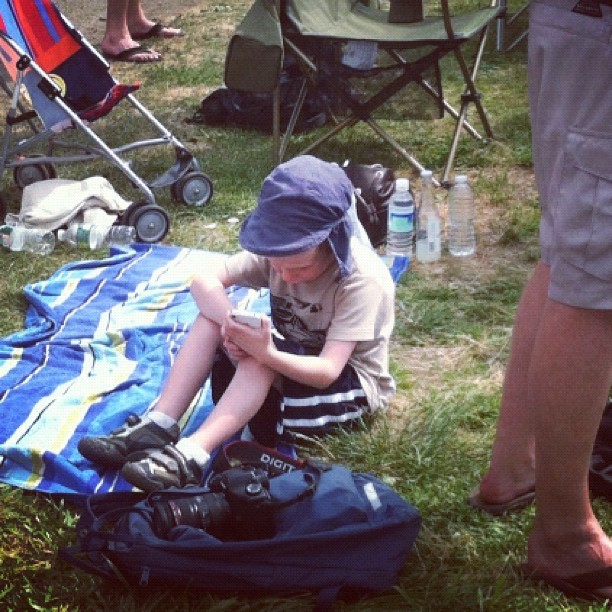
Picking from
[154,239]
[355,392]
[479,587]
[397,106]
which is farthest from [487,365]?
[397,106]

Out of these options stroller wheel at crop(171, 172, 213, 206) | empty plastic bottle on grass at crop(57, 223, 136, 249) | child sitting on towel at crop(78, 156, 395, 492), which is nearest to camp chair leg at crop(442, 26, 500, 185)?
stroller wheel at crop(171, 172, 213, 206)

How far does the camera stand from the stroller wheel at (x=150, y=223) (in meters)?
4.53

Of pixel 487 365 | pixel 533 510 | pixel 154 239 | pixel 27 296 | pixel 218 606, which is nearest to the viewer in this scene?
pixel 218 606

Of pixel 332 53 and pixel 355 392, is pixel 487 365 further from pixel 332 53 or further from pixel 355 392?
pixel 332 53

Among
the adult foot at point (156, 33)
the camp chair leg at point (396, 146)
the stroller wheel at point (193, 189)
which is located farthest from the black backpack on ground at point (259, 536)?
the adult foot at point (156, 33)

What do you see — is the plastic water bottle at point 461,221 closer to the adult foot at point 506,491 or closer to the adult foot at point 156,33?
the adult foot at point 506,491

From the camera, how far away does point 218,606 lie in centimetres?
232

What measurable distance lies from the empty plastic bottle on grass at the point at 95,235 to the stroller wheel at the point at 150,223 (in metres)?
0.03

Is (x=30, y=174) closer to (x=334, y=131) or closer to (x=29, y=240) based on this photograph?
(x=29, y=240)

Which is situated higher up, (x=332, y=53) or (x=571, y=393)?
(x=571, y=393)

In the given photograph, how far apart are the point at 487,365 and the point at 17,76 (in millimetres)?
2539

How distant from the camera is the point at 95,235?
4.52 meters

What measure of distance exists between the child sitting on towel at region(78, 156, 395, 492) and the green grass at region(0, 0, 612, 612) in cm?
15

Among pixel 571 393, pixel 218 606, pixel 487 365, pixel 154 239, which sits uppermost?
pixel 571 393
